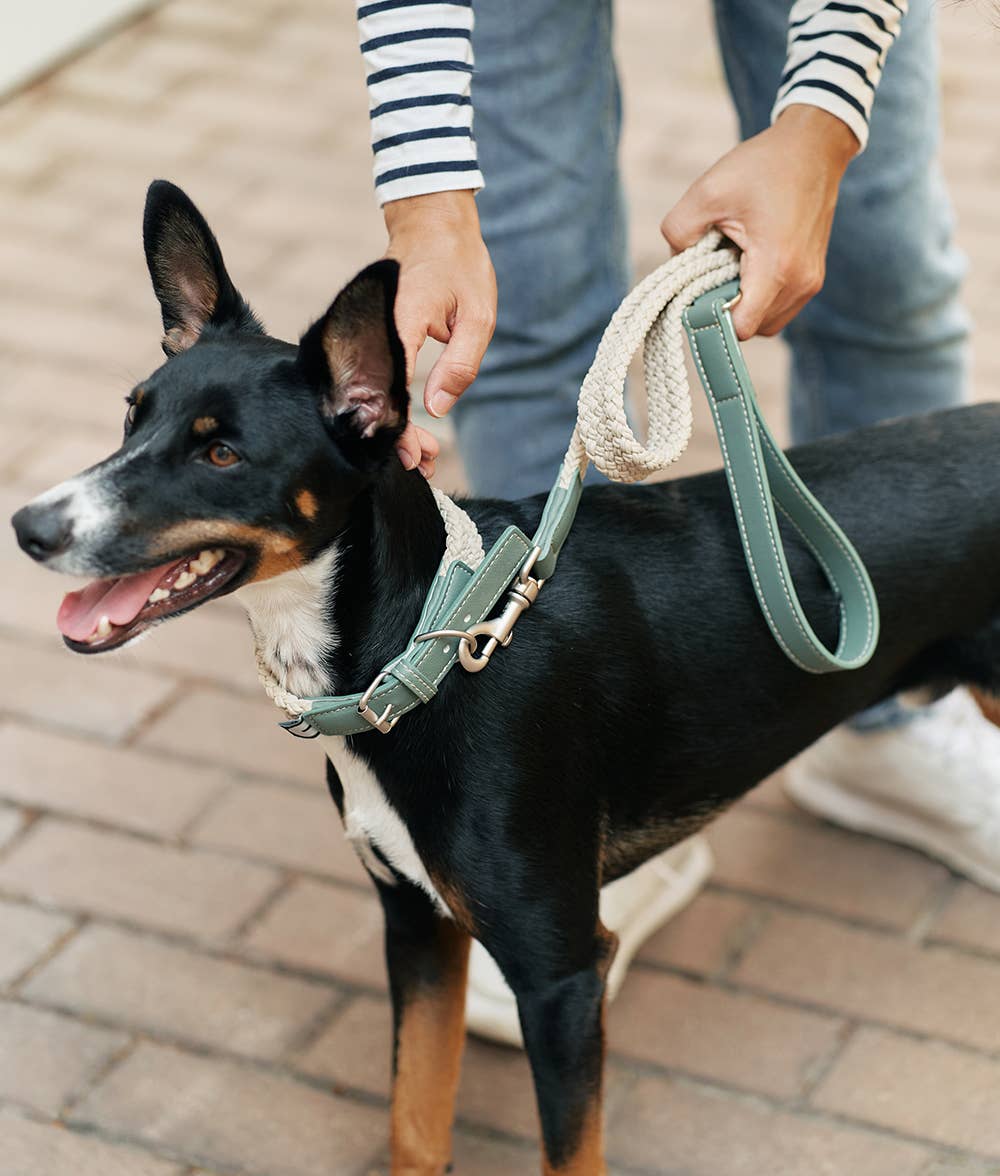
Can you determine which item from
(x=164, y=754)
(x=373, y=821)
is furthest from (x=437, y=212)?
(x=164, y=754)

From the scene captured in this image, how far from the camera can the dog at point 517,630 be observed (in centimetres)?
191

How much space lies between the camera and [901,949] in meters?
2.82

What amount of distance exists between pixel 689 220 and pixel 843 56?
1.03 ft

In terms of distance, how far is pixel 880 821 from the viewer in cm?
305

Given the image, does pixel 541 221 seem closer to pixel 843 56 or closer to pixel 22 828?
pixel 843 56

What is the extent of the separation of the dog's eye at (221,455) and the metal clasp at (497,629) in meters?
0.31

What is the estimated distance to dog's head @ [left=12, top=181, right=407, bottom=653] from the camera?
1.86 metres

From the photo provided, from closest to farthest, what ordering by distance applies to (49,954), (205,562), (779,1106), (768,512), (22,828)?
(205,562)
(768,512)
(779,1106)
(49,954)
(22,828)

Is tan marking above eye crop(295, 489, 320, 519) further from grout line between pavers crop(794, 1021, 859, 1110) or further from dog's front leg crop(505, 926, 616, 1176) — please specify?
grout line between pavers crop(794, 1021, 859, 1110)

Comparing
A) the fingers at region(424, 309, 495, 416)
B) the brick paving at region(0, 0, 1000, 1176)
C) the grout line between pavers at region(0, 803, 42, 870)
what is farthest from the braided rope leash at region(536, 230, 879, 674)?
the grout line between pavers at region(0, 803, 42, 870)

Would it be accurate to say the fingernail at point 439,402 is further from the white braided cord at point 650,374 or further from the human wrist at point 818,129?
the human wrist at point 818,129

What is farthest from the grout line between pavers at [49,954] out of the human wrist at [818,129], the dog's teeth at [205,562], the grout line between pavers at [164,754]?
the human wrist at [818,129]

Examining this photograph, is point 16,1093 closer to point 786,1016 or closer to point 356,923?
point 356,923

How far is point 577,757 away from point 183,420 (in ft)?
2.22
